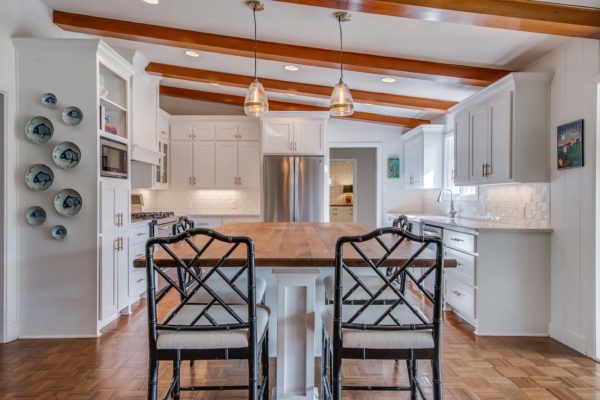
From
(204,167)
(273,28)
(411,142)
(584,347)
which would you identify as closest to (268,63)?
(273,28)

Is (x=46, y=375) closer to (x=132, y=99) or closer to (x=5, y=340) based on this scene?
(x=5, y=340)

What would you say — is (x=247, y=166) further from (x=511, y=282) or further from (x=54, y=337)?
(x=511, y=282)

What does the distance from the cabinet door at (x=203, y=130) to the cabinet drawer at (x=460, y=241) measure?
3.82 metres

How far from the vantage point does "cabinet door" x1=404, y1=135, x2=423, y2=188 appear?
537 cm

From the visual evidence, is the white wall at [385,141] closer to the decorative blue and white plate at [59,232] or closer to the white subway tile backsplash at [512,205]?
the white subway tile backsplash at [512,205]

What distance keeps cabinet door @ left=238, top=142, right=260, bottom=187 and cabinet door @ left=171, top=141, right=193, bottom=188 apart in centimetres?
79

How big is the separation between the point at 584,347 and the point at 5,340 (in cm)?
428

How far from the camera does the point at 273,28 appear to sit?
3148 mm

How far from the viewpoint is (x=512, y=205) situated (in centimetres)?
362

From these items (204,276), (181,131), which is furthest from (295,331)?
(181,131)

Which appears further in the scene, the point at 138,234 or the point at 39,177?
the point at 138,234

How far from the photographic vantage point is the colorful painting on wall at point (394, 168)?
6176 millimetres

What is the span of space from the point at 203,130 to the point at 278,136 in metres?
1.24

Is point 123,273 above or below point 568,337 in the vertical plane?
above
